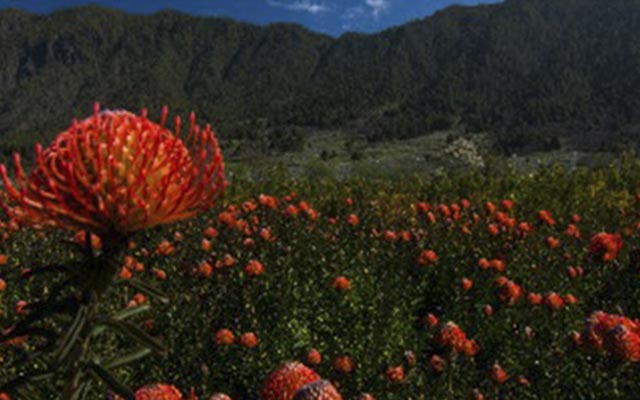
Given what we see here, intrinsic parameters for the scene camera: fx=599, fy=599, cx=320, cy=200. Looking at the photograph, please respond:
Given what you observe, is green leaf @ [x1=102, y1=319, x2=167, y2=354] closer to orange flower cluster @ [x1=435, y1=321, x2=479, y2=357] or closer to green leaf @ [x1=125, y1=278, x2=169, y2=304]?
green leaf @ [x1=125, y1=278, x2=169, y2=304]

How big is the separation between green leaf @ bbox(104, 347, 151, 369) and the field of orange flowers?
0.62m

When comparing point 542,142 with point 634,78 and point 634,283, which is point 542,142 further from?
point 634,283

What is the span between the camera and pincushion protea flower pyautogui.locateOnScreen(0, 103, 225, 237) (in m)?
1.15

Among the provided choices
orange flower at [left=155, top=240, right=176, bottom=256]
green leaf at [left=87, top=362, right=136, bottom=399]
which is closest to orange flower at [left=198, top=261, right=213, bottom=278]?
orange flower at [left=155, top=240, right=176, bottom=256]

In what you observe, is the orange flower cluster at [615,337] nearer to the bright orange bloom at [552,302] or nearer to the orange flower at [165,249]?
the bright orange bloom at [552,302]

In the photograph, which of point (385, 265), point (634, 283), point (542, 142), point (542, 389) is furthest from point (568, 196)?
point (542, 142)

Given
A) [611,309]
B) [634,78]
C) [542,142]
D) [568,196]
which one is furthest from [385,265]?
[634,78]

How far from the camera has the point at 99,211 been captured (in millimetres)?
1146

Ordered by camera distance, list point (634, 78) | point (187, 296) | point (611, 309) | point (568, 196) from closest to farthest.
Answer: point (187, 296), point (611, 309), point (568, 196), point (634, 78)

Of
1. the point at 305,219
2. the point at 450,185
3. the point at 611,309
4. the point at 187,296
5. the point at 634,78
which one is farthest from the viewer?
the point at 634,78

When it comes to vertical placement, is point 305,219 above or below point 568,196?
above

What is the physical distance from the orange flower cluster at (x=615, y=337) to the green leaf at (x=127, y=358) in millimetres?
2420

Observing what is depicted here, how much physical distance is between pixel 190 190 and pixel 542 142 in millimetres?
106660

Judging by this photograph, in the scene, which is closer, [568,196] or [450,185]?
[568,196]
